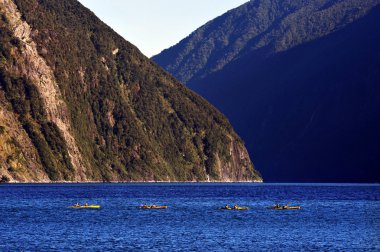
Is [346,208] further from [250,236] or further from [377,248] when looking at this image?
[377,248]

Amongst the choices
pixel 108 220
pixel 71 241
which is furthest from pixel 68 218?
pixel 71 241

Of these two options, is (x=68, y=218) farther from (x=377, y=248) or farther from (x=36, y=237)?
(x=377, y=248)

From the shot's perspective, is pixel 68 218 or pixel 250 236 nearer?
pixel 250 236

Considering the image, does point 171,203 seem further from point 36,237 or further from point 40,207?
point 36,237

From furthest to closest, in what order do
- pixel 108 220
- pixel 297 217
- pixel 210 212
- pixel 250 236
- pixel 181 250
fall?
pixel 210 212
pixel 297 217
pixel 108 220
pixel 250 236
pixel 181 250

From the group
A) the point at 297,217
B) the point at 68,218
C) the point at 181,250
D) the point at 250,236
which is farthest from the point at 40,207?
the point at 181,250

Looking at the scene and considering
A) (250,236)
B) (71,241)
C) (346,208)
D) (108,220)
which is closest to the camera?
(71,241)

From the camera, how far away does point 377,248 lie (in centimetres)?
10419

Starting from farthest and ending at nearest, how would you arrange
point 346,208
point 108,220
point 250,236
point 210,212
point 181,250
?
point 346,208
point 210,212
point 108,220
point 250,236
point 181,250

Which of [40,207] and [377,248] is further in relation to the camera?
[40,207]

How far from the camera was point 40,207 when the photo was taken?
539ft

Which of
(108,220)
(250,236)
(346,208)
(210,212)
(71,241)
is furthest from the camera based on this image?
(346,208)

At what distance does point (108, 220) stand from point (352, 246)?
143ft

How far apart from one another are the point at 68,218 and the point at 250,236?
3393 centimetres
